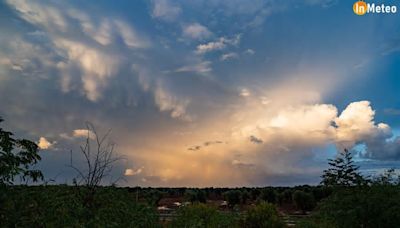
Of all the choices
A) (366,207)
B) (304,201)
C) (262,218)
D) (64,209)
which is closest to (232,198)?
(304,201)

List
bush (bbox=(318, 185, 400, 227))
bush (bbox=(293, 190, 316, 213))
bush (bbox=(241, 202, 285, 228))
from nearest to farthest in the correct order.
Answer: bush (bbox=(318, 185, 400, 227))
bush (bbox=(241, 202, 285, 228))
bush (bbox=(293, 190, 316, 213))

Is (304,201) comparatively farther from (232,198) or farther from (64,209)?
(64,209)

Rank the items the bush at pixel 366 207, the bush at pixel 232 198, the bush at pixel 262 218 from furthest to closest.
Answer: the bush at pixel 232 198, the bush at pixel 262 218, the bush at pixel 366 207

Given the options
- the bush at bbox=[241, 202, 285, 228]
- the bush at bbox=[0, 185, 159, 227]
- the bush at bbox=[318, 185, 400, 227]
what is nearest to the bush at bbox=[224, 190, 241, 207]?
the bush at bbox=[241, 202, 285, 228]

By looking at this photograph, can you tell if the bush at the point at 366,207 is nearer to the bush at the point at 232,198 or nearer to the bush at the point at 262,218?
the bush at the point at 262,218

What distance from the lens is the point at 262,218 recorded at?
2592 cm

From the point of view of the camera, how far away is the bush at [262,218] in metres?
25.7

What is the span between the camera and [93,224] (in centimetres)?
1026

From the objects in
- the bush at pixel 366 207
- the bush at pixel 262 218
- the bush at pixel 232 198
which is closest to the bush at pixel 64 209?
the bush at pixel 366 207

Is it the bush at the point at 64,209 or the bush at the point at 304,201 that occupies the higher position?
the bush at the point at 304,201

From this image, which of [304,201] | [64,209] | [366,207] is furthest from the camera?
[304,201]

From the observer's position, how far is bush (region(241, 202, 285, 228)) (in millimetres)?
25672

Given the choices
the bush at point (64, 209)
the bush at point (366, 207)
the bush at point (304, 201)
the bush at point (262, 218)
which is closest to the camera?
the bush at point (64, 209)

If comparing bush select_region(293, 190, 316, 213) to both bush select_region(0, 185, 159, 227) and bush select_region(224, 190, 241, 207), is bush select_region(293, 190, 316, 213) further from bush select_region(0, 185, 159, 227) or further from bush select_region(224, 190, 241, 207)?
bush select_region(0, 185, 159, 227)
